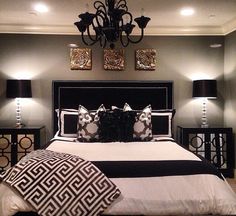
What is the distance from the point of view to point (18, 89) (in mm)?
4352

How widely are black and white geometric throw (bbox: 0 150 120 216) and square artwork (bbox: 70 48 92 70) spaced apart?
273 cm

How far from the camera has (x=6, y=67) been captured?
15.2 feet

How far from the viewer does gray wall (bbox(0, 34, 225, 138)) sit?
4.65 metres

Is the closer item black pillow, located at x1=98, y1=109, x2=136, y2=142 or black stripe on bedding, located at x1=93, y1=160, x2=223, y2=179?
black stripe on bedding, located at x1=93, y1=160, x2=223, y2=179

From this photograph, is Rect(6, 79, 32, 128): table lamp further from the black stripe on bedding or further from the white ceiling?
the black stripe on bedding

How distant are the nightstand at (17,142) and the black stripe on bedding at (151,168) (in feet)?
7.17

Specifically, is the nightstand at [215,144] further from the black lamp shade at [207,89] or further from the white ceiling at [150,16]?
the white ceiling at [150,16]

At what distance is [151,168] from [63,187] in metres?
0.69

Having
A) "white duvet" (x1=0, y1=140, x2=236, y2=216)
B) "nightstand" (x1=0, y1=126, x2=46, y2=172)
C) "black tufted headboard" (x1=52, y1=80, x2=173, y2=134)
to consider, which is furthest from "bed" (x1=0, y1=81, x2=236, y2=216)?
"black tufted headboard" (x1=52, y1=80, x2=173, y2=134)

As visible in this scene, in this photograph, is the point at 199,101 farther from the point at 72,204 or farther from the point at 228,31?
the point at 72,204

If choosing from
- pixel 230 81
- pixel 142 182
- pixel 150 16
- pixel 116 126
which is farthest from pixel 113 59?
pixel 142 182

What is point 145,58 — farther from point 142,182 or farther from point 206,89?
point 142,182

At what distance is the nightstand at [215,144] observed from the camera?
442cm

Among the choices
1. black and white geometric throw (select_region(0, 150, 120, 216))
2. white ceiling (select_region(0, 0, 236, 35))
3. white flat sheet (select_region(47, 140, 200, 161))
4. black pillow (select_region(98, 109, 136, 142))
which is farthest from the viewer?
black pillow (select_region(98, 109, 136, 142))
